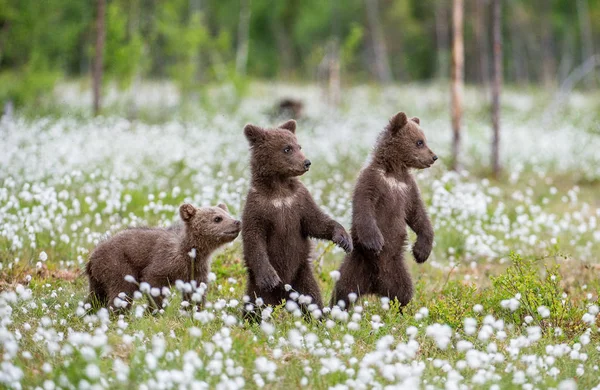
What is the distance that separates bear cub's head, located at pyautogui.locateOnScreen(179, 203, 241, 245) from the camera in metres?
7.02

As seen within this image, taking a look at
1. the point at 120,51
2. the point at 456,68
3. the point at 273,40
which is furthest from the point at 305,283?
the point at 273,40

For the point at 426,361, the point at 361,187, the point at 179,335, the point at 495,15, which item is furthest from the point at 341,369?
the point at 495,15

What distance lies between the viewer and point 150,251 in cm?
709

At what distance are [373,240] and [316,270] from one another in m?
2.34

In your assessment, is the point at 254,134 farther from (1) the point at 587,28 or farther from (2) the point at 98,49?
(1) the point at 587,28

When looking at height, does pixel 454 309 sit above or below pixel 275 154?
below

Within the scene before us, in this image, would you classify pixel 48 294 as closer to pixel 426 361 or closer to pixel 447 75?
pixel 426 361

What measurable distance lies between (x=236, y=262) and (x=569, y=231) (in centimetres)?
615

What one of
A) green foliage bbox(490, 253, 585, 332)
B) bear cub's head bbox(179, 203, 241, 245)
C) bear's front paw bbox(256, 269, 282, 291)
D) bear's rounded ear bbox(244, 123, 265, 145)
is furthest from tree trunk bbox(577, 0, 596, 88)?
bear's front paw bbox(256, 269, 282, 291)

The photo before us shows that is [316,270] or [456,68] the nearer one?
[316,270]

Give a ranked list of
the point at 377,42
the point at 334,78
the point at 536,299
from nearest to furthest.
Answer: the point at 536,299 < the point at 334,78 < the point at 377,42

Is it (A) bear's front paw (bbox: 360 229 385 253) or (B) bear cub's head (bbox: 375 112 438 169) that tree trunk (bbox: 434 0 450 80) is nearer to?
(B) bear cub's head (bbox: 375 112 438 169)

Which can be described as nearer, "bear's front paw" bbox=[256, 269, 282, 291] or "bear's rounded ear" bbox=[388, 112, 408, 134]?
"bear's front paw" bbox=[256, 269, 282, 291]

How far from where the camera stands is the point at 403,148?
23.8 ft
